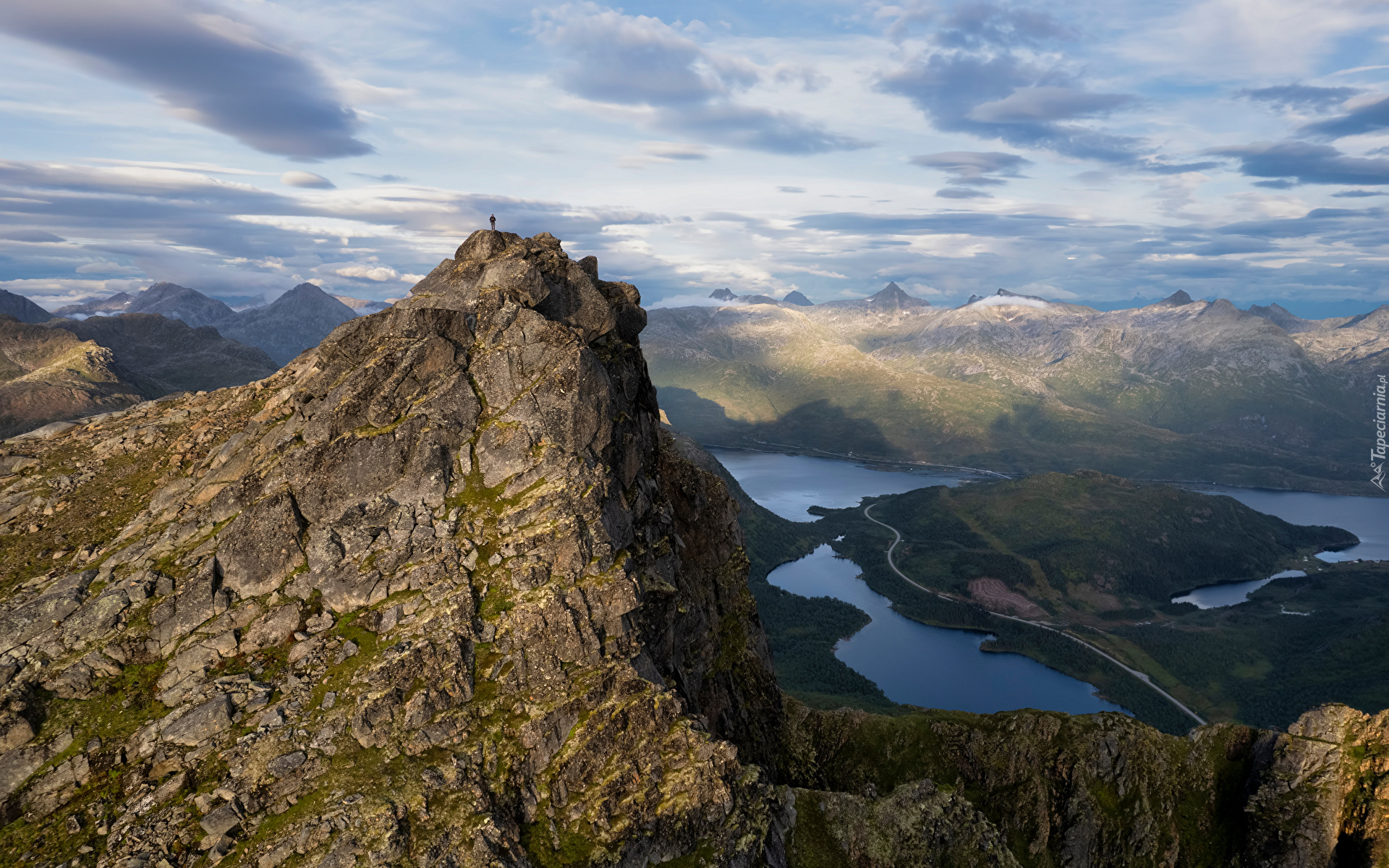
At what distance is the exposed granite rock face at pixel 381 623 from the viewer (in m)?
38.7

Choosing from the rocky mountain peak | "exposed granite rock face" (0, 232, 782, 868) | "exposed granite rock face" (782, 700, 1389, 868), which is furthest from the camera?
"exposed granite rock face" (782, 700, 1389, 868)

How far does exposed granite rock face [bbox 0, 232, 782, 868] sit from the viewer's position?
38.7 metres

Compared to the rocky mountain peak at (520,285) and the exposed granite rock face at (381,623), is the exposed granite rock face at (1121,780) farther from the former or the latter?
the rocky mountain peak at (520,285)

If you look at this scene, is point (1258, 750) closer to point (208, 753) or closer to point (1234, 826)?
point (1234, 826)

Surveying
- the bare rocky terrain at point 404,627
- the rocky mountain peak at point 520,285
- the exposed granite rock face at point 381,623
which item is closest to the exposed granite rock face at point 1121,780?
the bare rocky terrain at point 404,627

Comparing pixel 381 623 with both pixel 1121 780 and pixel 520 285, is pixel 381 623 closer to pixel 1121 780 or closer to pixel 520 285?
pixel 520 285

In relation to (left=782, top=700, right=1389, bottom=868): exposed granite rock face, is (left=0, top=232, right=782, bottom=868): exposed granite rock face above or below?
above

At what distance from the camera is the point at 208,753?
3912 centimetres

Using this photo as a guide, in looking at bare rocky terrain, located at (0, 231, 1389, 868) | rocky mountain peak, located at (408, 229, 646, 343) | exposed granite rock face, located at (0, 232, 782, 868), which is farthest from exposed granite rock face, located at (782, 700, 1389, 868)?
rocky mountain peak, located at (408, 229, 646, 343)

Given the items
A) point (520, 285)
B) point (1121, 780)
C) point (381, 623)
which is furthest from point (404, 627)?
point (1121, 780)

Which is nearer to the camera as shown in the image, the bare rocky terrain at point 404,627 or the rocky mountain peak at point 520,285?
the bare rocky terrain at point 404,627

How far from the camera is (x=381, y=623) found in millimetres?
46312

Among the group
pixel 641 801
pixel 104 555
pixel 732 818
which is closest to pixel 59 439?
pixel 104 555

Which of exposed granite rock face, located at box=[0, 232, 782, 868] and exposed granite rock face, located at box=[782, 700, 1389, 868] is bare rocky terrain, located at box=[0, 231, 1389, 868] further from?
exposed granite rock face, located at box=[782, 700, 1389, 868]
